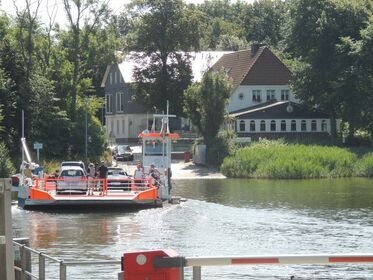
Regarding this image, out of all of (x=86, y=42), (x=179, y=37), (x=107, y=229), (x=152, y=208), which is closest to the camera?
(x=107, y=229)

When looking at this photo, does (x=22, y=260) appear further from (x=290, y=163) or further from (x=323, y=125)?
(x=323, y=125)

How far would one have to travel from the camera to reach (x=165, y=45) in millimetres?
95875

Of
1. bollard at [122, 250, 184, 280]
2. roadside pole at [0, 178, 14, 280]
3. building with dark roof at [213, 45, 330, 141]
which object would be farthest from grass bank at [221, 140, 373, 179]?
bollard at [122, 250, 184, 280]

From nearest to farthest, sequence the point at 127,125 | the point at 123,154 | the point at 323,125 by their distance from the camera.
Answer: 1. the point at 123,154
2. the point at 323,125
3. the point at 127,125

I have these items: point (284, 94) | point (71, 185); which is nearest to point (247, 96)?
point (284, 94)

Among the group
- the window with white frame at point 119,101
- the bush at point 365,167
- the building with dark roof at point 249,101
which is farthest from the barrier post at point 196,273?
the window with white frame at point 119,101

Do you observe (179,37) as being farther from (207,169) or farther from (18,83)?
(18,83)

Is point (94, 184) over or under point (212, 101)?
under

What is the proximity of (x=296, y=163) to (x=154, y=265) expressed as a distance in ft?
194

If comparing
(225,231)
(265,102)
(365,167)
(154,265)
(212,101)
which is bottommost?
(225,231)

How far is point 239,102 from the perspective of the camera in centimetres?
9619

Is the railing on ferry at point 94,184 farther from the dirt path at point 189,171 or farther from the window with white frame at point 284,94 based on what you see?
the window with white frame at point 284,94

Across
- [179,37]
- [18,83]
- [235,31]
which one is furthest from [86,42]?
[235,31]

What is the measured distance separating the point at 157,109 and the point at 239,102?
8.78 m
